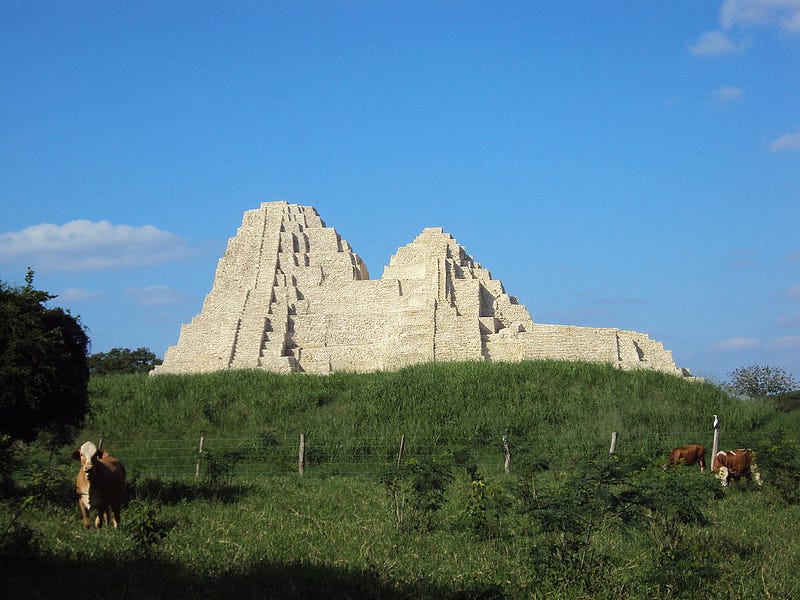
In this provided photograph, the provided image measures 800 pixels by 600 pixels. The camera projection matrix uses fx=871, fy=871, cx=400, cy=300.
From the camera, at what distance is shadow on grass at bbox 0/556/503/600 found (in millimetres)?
7945

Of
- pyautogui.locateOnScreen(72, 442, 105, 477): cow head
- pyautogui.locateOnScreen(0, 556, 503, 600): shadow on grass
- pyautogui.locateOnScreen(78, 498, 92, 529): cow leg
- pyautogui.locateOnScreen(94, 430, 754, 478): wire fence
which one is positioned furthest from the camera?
pyautogui.locateOnScreen(94, 430, 754, 478): wire fence

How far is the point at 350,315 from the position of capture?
47.8 m

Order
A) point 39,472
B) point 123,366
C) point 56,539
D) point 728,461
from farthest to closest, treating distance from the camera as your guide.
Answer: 1. point 123,366
2. point 728,461
3. point 39,472
4. point 56,539

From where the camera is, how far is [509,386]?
30984mm

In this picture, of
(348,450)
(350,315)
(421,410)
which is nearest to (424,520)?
(348,450)

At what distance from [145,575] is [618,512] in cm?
488

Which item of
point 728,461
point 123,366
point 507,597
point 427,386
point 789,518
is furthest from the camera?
point 123,366

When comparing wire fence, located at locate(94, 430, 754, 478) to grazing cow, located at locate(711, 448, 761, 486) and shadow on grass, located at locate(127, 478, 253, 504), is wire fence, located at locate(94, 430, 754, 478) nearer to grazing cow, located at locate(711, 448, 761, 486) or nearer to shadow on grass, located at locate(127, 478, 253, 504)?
shadow on grass, located at locate(127, 478, 253, 504)

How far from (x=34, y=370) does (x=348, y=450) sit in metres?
9.85

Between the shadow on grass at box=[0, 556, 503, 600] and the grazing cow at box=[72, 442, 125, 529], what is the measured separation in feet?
7.25

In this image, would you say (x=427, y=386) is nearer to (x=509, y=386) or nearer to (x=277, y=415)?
(x=509, y=386)

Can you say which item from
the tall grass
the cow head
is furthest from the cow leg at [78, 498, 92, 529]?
the tall grass

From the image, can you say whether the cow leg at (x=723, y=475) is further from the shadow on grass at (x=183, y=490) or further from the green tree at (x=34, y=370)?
the green tree at (x=34, y=370)

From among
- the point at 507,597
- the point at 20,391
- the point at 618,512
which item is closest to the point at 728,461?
the point at 618,512
